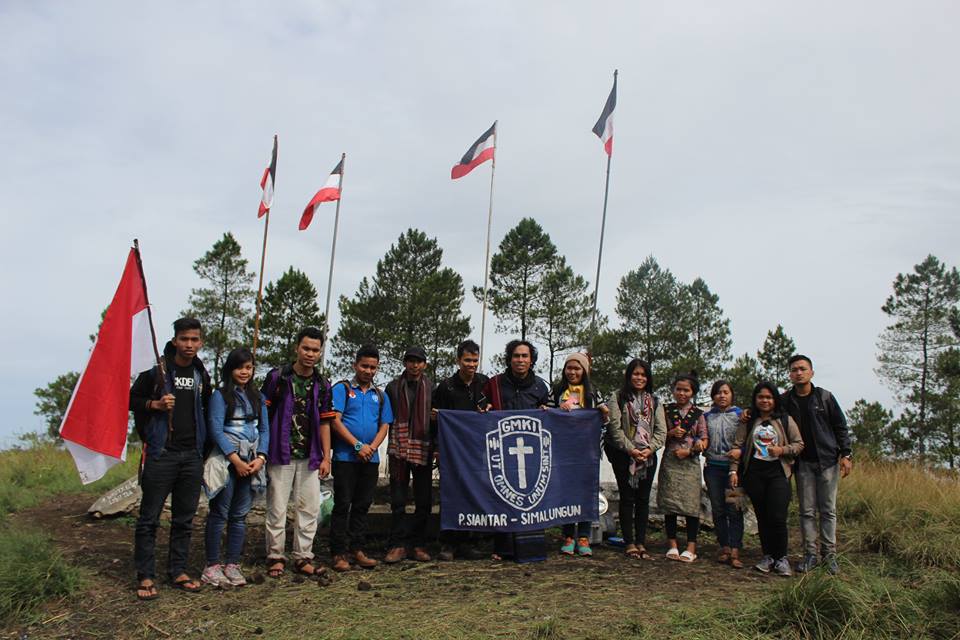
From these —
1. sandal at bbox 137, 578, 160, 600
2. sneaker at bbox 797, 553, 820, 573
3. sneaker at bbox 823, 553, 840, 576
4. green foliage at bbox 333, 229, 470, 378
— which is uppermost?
green foliage at bbox 333, 229, 470, 378

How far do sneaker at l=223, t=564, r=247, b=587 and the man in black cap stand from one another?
128cm

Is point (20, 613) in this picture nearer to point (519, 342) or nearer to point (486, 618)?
point (486, 618)

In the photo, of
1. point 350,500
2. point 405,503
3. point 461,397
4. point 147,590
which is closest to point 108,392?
point 147,590

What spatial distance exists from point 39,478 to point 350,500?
6390mm

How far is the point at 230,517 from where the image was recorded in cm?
552

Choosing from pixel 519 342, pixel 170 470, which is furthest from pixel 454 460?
pixel 170 470

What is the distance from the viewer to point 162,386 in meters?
5.18

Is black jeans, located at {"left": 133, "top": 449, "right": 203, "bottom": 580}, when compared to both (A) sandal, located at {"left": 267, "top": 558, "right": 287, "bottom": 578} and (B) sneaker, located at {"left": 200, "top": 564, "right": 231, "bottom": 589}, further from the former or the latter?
(A) sandal, located at {"left": 267, "top": 558, "right": 287, "bottom": 578}

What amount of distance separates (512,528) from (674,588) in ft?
4.91

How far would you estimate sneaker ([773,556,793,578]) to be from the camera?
6148 mm

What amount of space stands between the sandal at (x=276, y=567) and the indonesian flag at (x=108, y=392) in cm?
145

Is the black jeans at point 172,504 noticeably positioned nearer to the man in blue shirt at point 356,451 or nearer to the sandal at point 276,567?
the sandal at point 276,567

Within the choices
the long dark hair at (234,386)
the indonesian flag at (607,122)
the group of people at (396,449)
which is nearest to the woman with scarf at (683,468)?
the group of people at (396,449)

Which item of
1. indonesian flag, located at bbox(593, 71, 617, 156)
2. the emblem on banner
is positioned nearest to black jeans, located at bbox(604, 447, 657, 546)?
the emblem on banner
